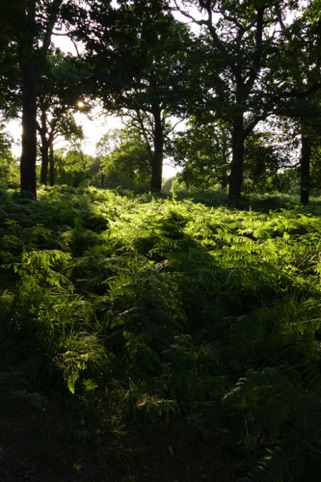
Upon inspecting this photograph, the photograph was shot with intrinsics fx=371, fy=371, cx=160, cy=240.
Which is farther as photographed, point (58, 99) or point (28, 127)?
point (58, 99)

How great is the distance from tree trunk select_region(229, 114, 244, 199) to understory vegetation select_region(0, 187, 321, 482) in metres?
13.2

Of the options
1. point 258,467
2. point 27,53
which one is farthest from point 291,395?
point 27,53

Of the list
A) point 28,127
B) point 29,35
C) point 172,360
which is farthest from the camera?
point 28,127

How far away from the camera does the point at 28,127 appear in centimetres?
1277

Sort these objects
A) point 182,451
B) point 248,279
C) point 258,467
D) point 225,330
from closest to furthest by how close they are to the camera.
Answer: point 258,467 → point 182,451 → point 225,330 → point 248,279

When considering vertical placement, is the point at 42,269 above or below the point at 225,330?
above

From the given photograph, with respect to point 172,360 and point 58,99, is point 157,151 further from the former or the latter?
point 172,360

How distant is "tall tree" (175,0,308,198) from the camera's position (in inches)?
611

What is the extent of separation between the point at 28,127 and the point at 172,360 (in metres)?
11.2

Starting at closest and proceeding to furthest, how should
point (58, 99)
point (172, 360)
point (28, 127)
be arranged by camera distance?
point (172, 360), point (28, 127), point (58, 99)

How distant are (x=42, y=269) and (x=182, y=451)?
3770mm

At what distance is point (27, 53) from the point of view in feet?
28.7

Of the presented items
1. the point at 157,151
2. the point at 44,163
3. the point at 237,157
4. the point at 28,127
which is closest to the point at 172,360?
the point at 28,127

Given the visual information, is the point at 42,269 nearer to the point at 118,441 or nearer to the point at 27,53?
the point at 118,441
